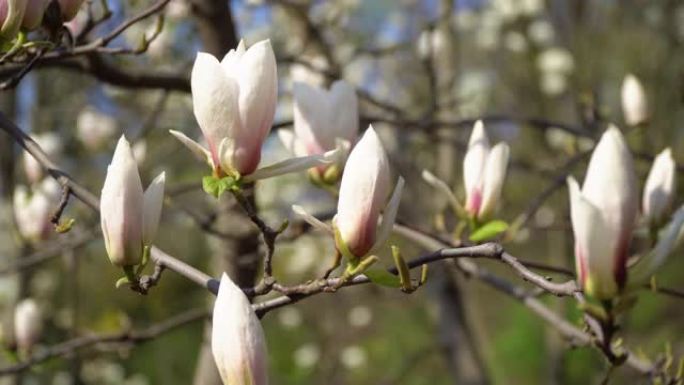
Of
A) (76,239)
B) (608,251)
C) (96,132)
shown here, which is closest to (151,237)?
(608,251)

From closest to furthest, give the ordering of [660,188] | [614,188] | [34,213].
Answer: [614,188], [660,188], [34,213]

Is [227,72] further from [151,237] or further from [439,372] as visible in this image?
[439,372]

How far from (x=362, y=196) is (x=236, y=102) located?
0.52ft

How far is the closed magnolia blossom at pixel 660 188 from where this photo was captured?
3.22ft

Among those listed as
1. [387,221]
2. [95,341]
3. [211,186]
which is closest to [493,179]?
[387,221]

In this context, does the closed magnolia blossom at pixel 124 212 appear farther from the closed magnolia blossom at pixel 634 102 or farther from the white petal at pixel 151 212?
the closed magnolia blossom at pixel 634 102

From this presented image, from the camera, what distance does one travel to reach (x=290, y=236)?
4.29 ft

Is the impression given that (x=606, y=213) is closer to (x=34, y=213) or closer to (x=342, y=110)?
(x=342, y=110)

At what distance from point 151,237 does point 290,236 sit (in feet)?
1.65

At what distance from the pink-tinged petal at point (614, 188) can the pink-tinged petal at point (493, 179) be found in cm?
42

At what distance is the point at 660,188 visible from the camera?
1060 mm

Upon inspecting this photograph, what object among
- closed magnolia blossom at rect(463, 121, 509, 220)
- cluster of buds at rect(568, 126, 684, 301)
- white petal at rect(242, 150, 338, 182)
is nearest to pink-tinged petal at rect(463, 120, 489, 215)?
closed magnolia blossom at rect(463, 121, 509, 220)

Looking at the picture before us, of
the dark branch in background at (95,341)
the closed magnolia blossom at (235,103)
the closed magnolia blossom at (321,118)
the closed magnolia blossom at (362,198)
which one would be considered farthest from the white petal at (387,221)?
the dark branch in background at (95,341)

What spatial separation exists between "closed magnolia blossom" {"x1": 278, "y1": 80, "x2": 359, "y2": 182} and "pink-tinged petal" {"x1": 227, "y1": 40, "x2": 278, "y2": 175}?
246 mm
